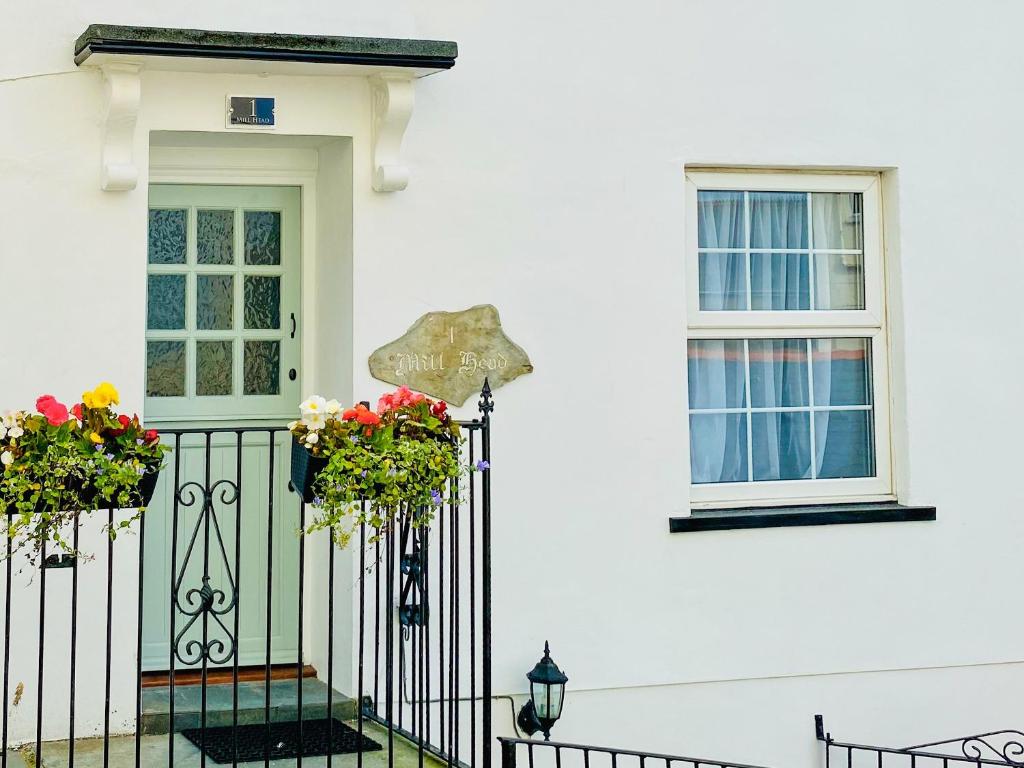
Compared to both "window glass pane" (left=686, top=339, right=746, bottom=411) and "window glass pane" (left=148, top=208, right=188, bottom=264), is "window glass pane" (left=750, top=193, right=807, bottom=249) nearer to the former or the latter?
"window glass pane" (left=686, top=339, right=746, bottom=411)

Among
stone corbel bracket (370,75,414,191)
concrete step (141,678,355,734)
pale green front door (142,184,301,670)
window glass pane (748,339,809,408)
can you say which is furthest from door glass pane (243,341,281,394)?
window glass pane (748,339,809,408)

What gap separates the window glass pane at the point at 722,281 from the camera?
589cm

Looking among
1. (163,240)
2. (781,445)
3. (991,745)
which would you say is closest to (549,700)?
(781,445)

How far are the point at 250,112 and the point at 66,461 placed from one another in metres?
2.00

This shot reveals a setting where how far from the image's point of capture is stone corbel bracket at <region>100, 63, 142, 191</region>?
16.1 feet

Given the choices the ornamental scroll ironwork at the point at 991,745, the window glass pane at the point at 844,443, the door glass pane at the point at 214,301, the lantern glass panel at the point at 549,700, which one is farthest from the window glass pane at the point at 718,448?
Result: the door glass pane at the point at 214,301

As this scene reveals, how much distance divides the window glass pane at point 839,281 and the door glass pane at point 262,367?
8.16 ft

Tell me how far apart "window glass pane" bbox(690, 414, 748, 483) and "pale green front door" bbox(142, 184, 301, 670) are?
1.81 m

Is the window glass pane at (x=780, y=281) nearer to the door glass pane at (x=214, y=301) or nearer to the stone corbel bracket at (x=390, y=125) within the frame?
the stone corbel bracket at (x=390, y=125)

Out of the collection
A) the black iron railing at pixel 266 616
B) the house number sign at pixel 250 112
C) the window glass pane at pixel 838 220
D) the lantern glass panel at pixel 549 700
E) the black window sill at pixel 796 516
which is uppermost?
the house number sign at pixel 250 112

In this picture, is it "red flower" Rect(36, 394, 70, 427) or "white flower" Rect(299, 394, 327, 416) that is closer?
"red flower" Rect(36, 394, 70, 427)

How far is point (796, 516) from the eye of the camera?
5766 mm

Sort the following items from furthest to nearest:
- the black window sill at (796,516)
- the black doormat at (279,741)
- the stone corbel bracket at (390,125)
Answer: the black window sill at (796,516) → the stone corbel bracket at (390,125) → the black doormat at (279,741)

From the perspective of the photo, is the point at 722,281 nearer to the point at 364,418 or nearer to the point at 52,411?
the point at 364,418
